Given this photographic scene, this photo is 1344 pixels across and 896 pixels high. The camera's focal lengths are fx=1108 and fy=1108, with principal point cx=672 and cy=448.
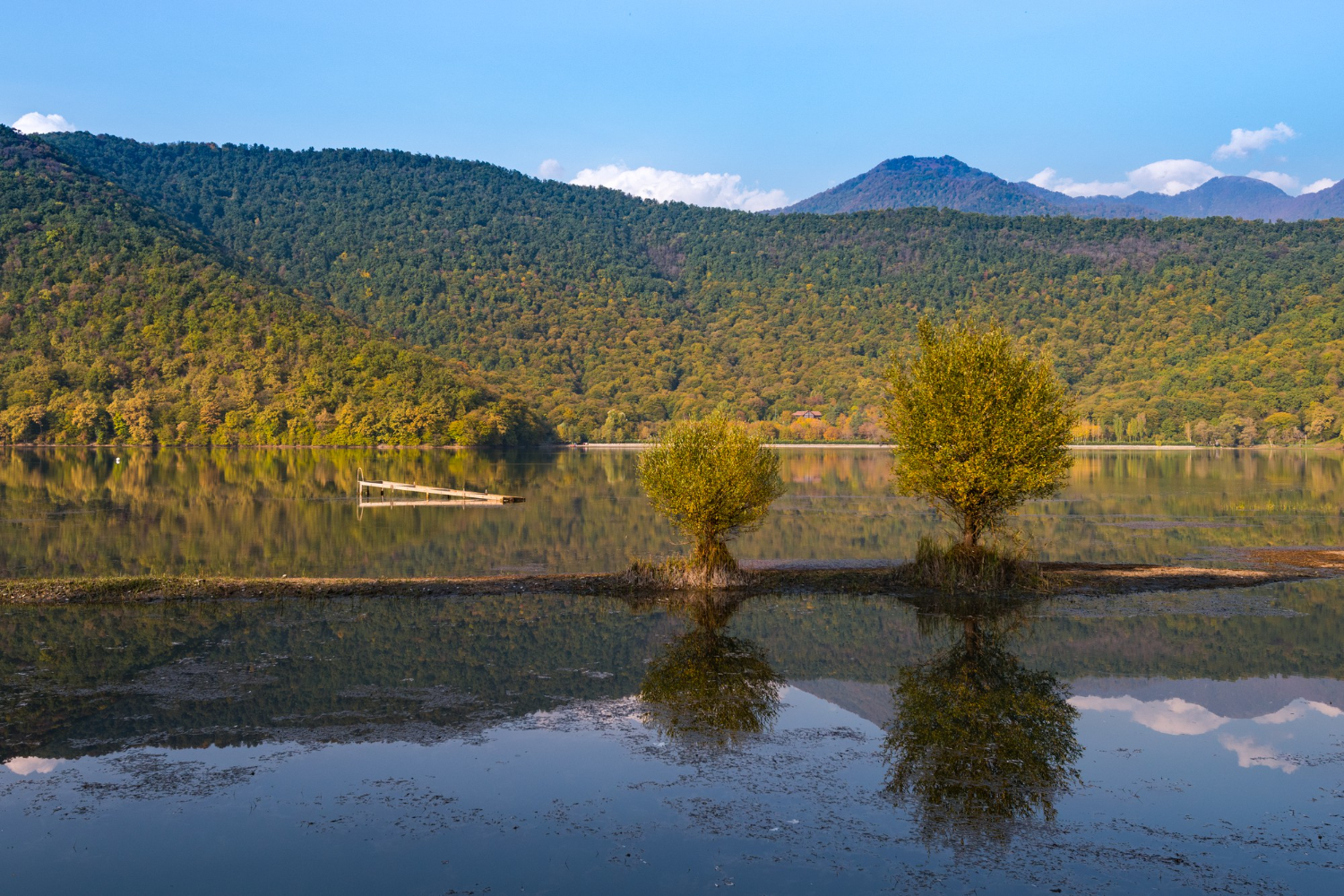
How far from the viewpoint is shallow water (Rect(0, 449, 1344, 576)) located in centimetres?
2803

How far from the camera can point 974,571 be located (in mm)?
22422

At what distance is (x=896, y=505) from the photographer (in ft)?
149

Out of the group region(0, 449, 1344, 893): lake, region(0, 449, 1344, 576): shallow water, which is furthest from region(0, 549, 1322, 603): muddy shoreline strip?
region(0, 449, 1344, 576): shallow water

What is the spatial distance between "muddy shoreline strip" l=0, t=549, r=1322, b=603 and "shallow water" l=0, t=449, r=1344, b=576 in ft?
11.3

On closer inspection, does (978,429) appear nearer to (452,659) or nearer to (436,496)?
(452,659)

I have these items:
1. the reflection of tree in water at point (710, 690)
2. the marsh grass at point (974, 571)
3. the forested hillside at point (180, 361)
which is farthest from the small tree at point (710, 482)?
the forested hillside at point (180, 361)

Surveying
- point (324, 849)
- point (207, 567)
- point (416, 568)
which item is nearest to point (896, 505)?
point (416, 568)

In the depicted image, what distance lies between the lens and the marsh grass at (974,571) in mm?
22234

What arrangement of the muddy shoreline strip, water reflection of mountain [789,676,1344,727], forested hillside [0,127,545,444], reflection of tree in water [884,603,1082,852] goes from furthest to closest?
forested hillside [0,127,545,444] < the muddy shoreline strip < water reflection of mountain [789,676,1344,727] < reflection of tree in water [884,603,1082,852]

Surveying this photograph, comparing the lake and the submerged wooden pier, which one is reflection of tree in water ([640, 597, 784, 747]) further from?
the submerged wooden pier

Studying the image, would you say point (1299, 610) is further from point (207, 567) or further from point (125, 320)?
point (125, 320)

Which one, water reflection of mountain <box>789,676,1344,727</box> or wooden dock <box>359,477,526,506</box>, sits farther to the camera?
wooden dock <box>359,477,526,506</box>

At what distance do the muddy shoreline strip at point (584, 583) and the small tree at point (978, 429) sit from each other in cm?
192

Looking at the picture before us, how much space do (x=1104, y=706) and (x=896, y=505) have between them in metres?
31.4
